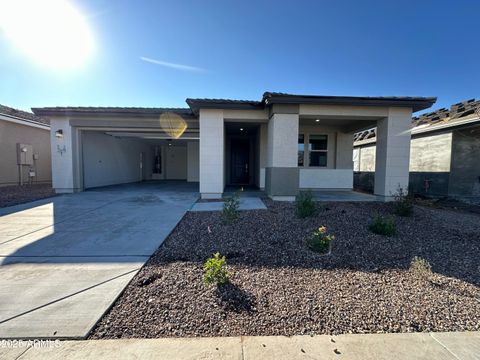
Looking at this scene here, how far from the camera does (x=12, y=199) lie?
8.15 metres

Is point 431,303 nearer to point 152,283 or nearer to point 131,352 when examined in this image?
point 131,352

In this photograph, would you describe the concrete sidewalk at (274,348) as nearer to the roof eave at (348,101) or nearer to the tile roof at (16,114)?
the roof eave at (348,101)

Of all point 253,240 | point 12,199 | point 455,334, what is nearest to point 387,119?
point 253,240

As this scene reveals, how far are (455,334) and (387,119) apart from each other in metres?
7.47

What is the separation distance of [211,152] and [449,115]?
10534 mm

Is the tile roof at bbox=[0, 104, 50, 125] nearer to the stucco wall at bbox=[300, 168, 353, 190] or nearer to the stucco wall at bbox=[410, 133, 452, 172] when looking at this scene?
the stucco wall at bbox=[300, 168, 353, 190]

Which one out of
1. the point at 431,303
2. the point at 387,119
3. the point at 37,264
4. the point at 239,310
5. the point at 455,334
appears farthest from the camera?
the point at 387,119

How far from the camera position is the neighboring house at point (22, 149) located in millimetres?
11172

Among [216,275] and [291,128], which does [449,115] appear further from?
[216,275]

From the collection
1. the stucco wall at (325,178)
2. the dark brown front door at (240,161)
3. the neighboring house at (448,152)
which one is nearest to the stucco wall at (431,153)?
the neighboring house at (448,152)

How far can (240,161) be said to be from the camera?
13.2 metres

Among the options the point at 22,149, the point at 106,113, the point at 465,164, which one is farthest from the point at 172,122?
the point at 465,164

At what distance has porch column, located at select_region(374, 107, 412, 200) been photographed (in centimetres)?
768

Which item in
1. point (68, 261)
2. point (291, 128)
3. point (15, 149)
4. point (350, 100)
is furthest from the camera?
point (15, 149)
